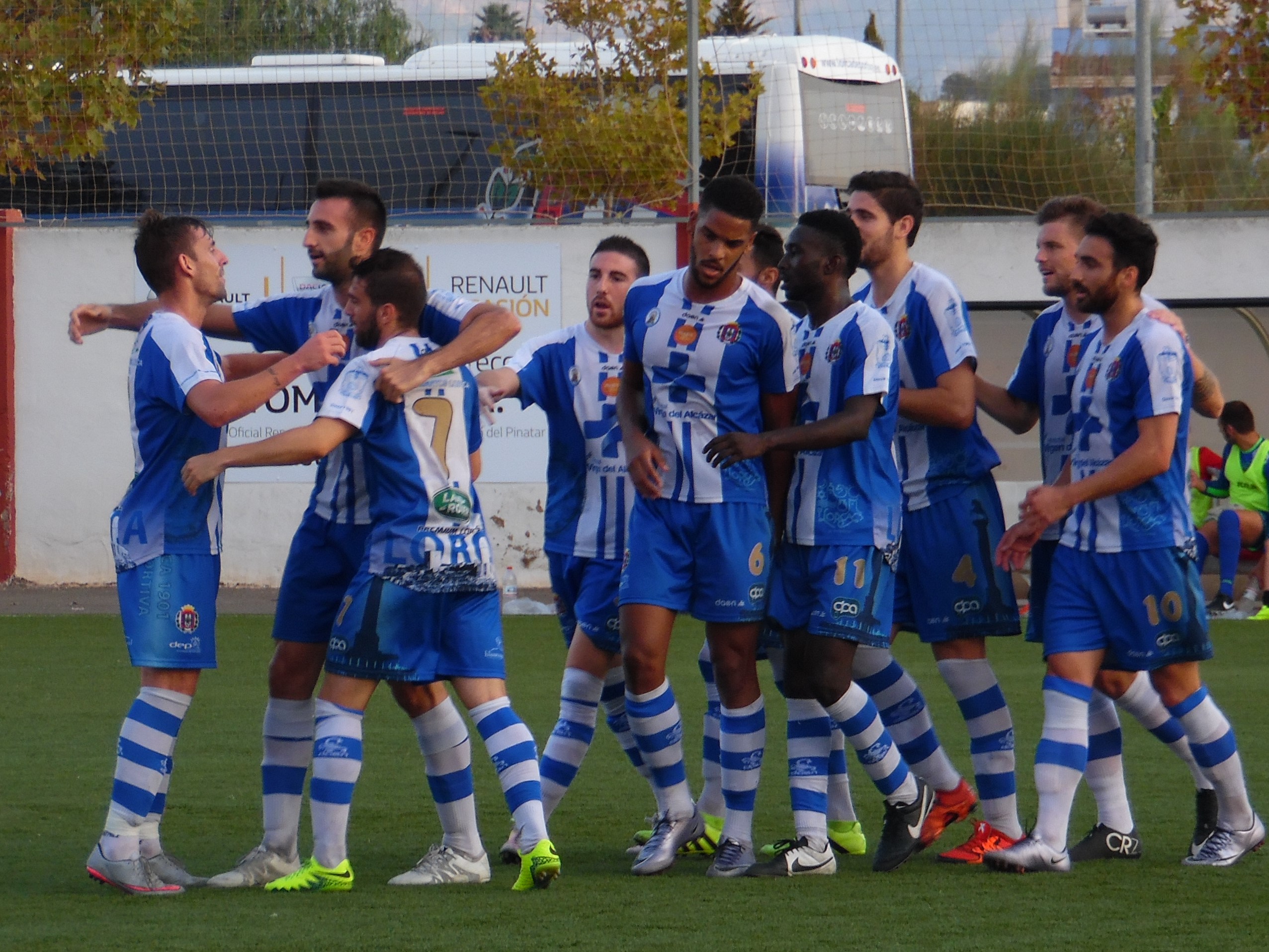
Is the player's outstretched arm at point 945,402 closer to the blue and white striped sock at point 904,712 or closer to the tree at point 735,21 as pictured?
the blue and white striped sock at point 904,712

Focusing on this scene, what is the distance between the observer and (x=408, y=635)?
4891mm

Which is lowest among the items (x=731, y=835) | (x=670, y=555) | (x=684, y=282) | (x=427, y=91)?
(x=731, y=835)

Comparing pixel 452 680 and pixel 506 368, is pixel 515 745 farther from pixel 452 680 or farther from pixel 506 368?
pixel 506 368

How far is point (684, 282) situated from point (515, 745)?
4.86ft

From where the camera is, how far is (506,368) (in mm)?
5965

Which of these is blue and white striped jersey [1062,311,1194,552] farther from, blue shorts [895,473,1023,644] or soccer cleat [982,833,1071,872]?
soccer cleat [982,833,1071,872]

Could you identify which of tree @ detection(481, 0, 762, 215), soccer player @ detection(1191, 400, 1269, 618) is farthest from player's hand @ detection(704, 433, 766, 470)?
soccer player @ detection(1191, 400, 1269, 618)

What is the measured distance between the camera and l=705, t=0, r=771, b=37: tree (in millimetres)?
15266

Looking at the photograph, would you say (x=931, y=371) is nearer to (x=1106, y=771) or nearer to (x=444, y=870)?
(x=1106, y=771)

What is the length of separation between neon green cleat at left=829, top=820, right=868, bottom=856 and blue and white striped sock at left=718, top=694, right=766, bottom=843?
51cm

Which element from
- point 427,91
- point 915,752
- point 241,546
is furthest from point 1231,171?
point 915,752

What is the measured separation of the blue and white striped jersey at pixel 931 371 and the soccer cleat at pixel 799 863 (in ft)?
3.80

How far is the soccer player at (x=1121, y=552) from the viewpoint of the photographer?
Answer: 5.12 metres

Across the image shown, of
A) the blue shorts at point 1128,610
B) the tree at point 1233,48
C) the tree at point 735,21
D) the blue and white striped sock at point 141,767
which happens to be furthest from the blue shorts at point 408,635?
the tree at point 1233,48
